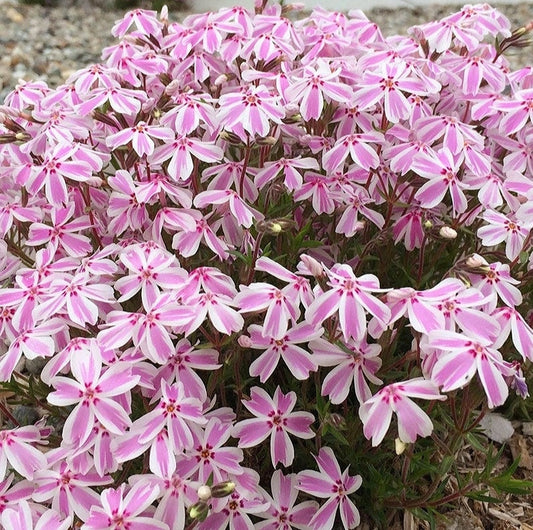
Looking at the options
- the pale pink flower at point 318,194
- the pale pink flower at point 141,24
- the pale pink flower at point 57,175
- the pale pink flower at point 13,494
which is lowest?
the pale pink flower at point 13,494

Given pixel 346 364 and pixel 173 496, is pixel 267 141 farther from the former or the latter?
pixel 173 496

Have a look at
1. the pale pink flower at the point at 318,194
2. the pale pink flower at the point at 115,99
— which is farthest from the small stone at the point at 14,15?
the pale pink flower at the point at 318,194

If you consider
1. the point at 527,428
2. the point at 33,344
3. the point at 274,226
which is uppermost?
the point at 274,226

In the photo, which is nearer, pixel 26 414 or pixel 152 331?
pixel 152 331

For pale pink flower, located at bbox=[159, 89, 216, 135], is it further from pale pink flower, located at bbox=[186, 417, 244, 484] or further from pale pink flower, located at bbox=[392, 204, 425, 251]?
pale pink flower, located at bbox=[186, 417, 244, 484]

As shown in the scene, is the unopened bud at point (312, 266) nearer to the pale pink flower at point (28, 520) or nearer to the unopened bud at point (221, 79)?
the pale pink flower at point (28, 520)

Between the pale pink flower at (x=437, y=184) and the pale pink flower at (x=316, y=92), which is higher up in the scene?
the pale pink flower at (x=316, y=92)

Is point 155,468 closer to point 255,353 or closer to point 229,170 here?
point 255,353

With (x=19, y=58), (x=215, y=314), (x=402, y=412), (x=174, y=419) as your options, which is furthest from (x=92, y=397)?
(x=19, y=58)
